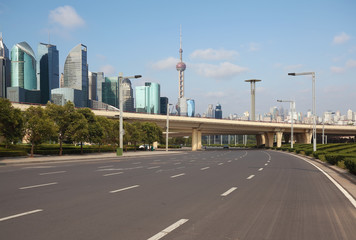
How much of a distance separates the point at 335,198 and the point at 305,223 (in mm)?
3922

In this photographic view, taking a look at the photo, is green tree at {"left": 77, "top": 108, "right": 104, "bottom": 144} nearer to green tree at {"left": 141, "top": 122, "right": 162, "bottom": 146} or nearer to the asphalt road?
green tree at {"left": 141, "top": 122, "right": 162, "bottom": 146}

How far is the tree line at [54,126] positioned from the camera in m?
33.6

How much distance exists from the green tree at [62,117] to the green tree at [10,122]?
8.15m

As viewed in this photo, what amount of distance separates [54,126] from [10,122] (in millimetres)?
5724

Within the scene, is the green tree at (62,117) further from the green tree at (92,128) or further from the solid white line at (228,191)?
the solid white line at (228,191)

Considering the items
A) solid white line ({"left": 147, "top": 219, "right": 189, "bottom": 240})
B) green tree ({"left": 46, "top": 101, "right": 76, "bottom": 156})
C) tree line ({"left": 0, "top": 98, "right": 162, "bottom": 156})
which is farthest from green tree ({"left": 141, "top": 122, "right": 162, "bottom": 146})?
solid white line ({"left": 147, "top": 219, "right": 189, "bottom": 240})

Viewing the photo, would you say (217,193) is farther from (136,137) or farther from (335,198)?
(136,137)

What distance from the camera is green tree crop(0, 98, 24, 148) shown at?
32.5m

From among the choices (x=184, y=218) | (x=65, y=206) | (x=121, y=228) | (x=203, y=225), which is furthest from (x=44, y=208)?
(x=203, y=225)

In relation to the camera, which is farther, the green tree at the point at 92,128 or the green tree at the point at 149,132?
the green tree at the point at 149,132

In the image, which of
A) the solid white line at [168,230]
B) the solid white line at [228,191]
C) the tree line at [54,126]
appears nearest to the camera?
the solid white line at [168,230]

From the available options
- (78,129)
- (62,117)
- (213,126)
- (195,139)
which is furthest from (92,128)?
(213,126)

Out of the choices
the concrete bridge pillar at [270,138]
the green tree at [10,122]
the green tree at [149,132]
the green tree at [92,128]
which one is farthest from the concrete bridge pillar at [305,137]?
the green tree at [10,122]

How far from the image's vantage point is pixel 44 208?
841 cm
